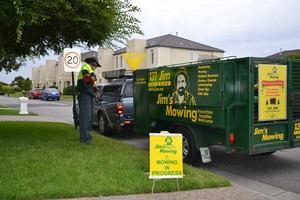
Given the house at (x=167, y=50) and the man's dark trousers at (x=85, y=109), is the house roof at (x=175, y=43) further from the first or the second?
the man's dark trousers at (x=85, y=109)

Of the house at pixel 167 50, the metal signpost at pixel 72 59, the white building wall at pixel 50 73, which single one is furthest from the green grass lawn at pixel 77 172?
the white building wall at pixel 50 73

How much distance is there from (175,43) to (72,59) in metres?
36.8

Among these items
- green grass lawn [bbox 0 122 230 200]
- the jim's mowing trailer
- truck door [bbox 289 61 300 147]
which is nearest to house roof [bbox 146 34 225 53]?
green grass lawn [bbox 0 122 230 200]

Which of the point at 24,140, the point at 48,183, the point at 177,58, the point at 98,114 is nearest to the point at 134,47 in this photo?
the point at 177,58

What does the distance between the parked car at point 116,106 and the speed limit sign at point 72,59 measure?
1.13m

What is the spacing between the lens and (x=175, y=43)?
45.1m

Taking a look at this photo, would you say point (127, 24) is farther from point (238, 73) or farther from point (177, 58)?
point (177, 58)

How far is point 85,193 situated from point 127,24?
4498 millimetres

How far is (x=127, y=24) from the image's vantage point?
24.4 feet

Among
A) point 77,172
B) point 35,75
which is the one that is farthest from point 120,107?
point 35,75

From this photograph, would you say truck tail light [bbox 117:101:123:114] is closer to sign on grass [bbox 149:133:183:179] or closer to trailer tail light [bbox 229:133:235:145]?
trailer tail light [bbox 229:133:235:145]

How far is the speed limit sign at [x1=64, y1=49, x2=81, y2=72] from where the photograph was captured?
9250 millimetres

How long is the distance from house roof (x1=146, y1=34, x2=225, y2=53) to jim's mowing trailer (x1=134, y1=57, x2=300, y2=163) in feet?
122

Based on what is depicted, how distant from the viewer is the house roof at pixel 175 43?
4395 cm
